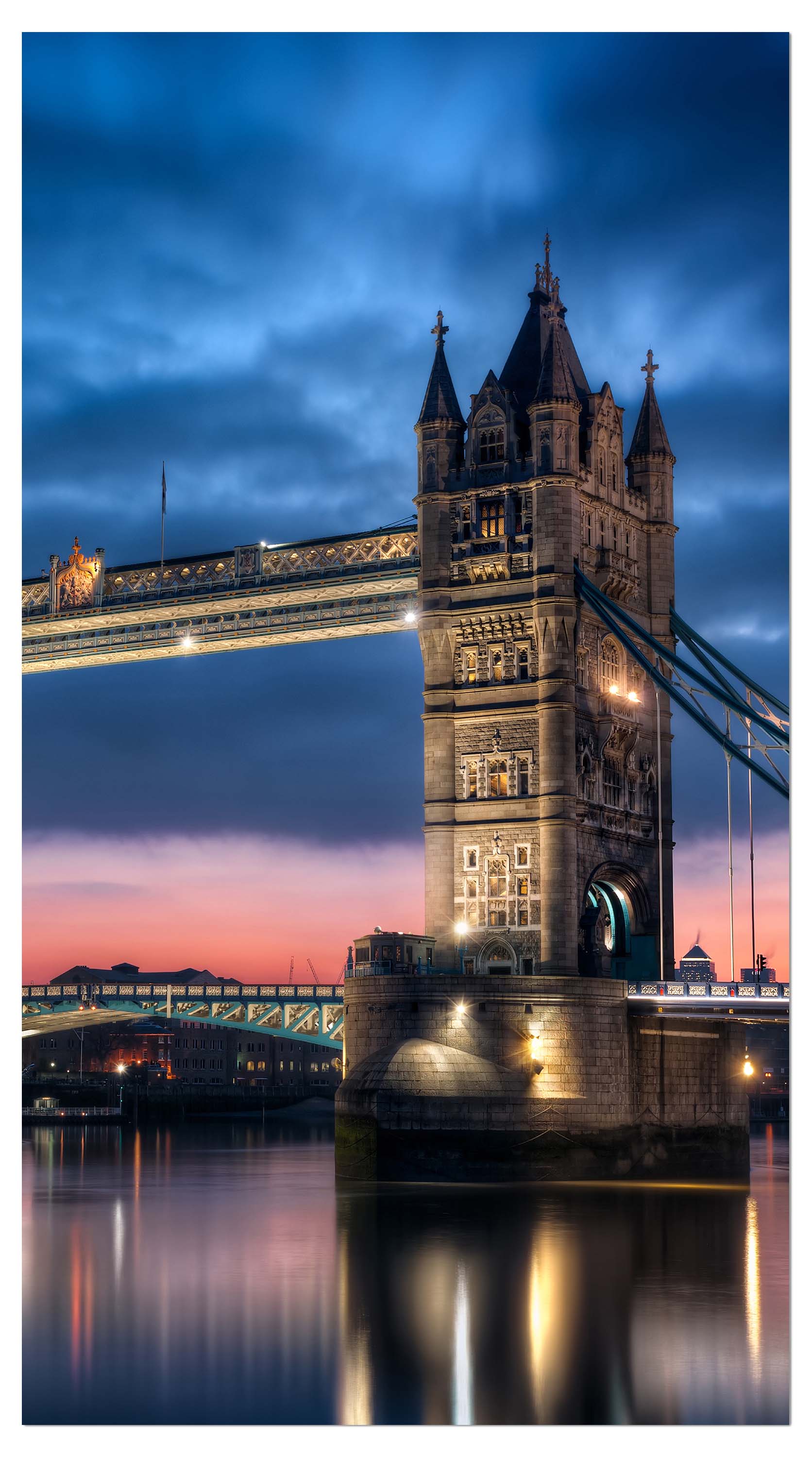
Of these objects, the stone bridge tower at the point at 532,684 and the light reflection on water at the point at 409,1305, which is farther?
the stone bridge tower at the point at 532,684

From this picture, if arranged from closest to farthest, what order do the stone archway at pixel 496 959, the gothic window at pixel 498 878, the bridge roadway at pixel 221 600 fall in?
1. the stone archway at pixel 496 959
2. the gothic window at pixel 498 878
3. the bridge roadway at pixel 221 600

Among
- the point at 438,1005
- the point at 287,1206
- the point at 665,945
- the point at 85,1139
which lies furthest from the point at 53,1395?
the point at 85,1139

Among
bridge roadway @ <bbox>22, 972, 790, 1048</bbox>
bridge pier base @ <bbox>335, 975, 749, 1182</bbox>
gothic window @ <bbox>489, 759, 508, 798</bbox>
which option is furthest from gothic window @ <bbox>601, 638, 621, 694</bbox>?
bridge pier base @ <bbox>335, 975, 749, 1182</bbox>

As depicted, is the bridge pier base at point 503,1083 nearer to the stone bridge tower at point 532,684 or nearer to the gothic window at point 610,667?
the stone bridge tower at point 532,684

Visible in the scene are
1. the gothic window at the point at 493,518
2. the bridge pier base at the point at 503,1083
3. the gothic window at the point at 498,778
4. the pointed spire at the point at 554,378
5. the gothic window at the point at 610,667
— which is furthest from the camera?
the gothic window at the point at 610,667

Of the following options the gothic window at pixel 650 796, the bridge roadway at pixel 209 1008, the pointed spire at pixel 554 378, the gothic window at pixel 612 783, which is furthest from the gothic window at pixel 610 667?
the bridge roadway at pixel 209 1008
